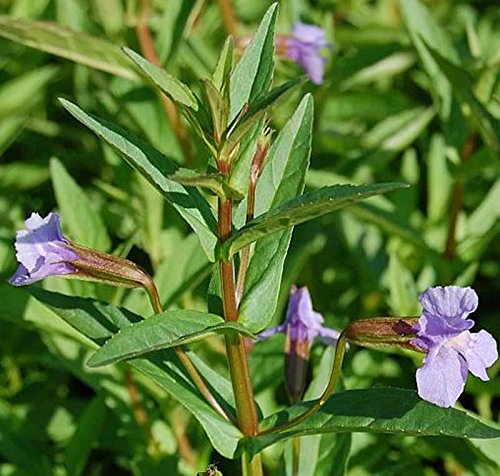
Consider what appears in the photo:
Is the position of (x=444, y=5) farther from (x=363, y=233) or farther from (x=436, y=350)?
(x=436, y=350)

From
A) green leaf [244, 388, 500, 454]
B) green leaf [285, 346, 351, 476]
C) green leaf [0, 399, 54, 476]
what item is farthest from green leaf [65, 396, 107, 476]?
green leaf [244, 388, 500, 454]

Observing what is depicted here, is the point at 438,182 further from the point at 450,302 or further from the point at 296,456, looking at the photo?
the point at 450,302

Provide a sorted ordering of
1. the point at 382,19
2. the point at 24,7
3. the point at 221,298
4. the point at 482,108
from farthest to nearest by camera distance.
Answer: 1. the point at 382,19
2. the point at 24,7
3. the point at 482,108
4. the point at 221,298

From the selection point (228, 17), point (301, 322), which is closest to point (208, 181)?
point (301, 322)

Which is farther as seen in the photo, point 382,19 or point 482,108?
point 382,19

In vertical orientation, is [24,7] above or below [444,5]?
above

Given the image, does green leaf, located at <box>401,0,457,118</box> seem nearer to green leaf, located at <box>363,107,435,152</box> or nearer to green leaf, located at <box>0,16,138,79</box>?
green leaf, located at <box>363,107,435,152</box>

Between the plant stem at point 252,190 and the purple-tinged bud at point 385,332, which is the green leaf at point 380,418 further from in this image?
the plant stem at point 252,190

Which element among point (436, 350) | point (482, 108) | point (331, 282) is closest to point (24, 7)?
point (331, 282)
